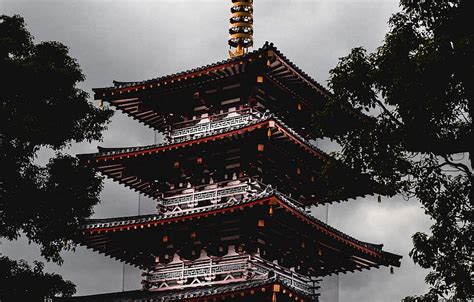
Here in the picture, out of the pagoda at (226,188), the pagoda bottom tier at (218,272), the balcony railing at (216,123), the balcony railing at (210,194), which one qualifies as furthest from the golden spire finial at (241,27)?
the pagoda bottom tier at (218,272)

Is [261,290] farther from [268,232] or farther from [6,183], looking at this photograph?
[6,183]

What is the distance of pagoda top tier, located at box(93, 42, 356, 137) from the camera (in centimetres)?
3125

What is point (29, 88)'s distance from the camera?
33.5 m

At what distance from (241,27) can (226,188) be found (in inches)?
364

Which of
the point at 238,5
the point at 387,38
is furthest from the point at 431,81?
the point at 238,5

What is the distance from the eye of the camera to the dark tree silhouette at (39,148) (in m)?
31.8

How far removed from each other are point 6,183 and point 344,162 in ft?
56.8

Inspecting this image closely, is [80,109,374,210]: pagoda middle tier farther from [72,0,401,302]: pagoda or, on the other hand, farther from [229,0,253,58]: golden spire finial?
[229,0,253,58]: golden spire finial

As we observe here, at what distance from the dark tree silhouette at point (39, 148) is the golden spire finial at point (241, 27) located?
Answer: 706 cm

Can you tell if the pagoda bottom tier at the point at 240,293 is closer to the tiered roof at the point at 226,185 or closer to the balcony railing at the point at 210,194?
the tiered roof at the point at 226,185

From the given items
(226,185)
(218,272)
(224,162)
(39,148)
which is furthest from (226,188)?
(39,148)

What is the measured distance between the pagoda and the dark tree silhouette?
159 cm

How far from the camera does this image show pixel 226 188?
3091 centimetres

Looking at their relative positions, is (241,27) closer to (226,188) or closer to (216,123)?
(216,123)
